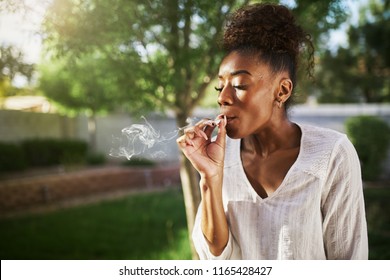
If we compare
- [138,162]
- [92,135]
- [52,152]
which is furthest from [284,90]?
[92,135]

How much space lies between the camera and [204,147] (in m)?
1.46

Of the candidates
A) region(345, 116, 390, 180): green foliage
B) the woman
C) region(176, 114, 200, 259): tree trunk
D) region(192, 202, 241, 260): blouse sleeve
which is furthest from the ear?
region(345, 116, 390, 180): green foliage

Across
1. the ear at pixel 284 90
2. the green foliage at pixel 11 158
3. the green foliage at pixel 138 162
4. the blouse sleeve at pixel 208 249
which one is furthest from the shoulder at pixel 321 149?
the green foliage at pixel 138 162

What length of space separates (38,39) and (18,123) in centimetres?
694

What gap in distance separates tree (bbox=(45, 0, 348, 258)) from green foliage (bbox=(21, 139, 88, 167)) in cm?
639

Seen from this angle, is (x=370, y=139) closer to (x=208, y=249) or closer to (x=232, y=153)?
(x=232, y=153)

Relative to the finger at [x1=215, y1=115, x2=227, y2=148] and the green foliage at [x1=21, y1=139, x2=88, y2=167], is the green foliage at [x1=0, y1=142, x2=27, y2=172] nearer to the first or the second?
the green foliage at [x1=21, y1=139, x2=88, y2=167]

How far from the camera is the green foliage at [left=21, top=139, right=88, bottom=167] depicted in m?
8.70

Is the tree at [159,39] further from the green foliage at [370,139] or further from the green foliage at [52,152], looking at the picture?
the green foliage at [370,139]

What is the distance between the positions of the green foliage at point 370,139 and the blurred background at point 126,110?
2 cm

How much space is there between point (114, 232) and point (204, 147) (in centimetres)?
381

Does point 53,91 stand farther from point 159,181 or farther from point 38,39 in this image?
point 38,39

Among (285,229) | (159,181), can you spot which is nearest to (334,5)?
(285,229)

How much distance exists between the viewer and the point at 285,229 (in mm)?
1479
